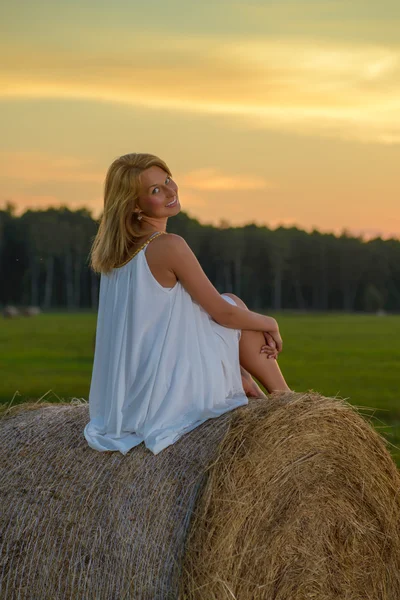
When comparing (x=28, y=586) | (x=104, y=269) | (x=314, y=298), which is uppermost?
(x=104, y=269)

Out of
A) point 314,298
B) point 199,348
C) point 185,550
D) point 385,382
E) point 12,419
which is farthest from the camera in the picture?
point 314,298

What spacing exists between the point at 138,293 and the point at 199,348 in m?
0.45

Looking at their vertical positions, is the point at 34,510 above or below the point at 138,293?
below

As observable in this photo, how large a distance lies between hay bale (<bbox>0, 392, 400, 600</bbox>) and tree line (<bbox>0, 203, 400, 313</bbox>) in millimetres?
74500

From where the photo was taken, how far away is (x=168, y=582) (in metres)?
4.51

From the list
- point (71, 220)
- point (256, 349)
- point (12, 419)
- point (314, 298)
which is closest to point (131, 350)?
point (256, 349)

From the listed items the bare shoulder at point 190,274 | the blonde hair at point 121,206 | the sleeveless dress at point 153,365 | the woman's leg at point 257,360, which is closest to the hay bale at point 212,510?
the sleeveless dress at point 153,365

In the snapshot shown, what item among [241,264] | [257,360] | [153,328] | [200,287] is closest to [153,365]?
[153,328]

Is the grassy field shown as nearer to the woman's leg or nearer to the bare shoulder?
the woman's leg

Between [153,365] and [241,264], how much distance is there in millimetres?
95638

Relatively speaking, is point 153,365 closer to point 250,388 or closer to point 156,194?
point 250,388

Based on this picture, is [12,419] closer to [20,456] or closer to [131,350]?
[20,456]

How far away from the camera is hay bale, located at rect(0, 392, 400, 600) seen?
14.9ft

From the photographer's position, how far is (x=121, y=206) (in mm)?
5379
